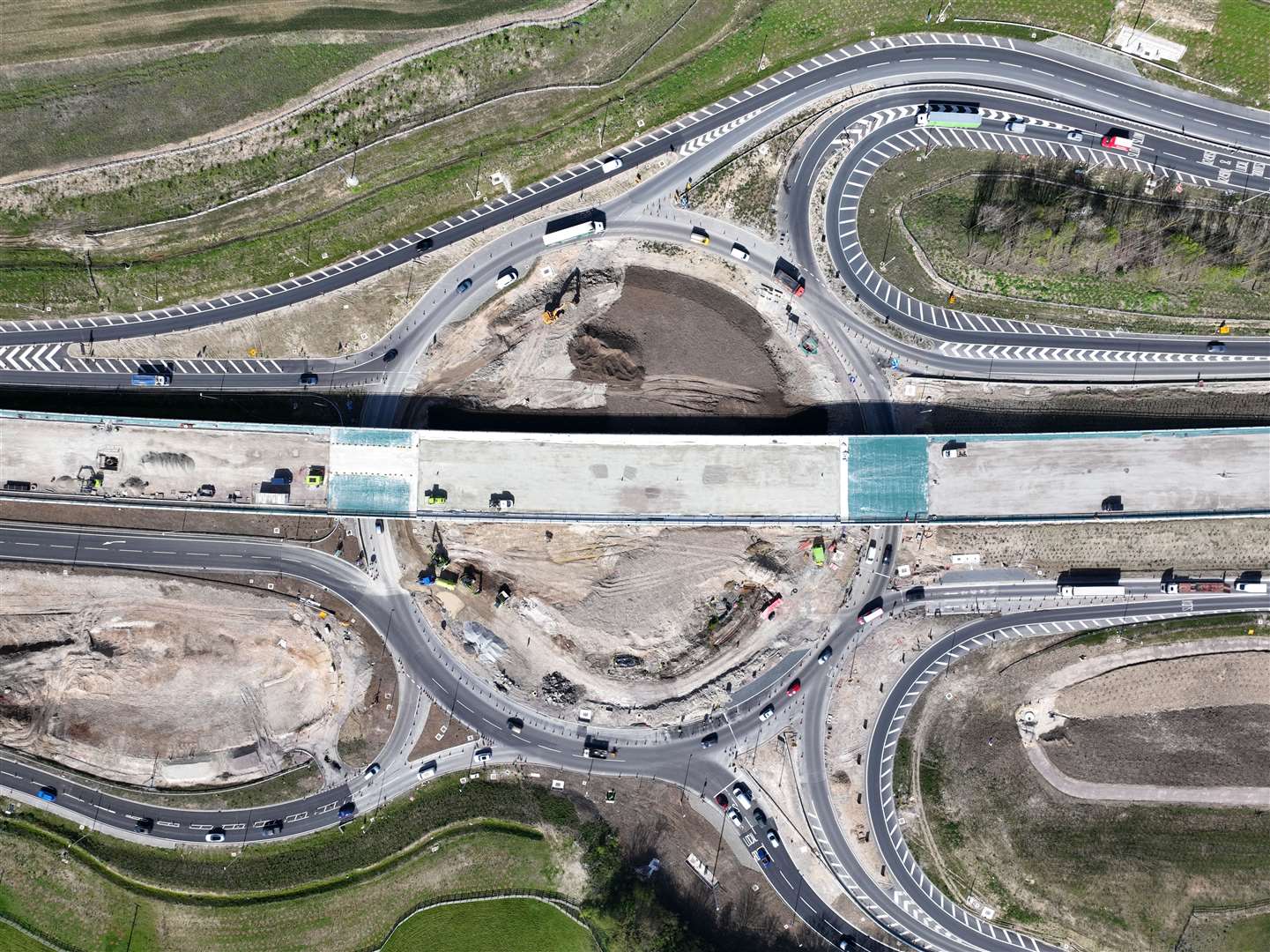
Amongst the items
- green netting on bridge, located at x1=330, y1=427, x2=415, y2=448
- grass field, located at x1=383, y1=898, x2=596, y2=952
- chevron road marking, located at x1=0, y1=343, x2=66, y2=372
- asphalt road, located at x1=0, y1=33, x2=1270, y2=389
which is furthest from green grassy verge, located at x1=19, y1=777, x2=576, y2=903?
chevron road marking, located at x1=0, y1=343, x2=66, y2=372

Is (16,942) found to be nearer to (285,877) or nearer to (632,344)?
(285,877)

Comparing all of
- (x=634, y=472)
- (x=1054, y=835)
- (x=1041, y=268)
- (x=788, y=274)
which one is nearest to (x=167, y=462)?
(x=634, y=472)

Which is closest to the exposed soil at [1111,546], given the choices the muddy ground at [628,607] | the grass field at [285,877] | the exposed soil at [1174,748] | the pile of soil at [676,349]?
the muddy ground at [628,607]

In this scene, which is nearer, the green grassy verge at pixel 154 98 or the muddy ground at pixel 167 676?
the green grassy verge at pixel 154 98

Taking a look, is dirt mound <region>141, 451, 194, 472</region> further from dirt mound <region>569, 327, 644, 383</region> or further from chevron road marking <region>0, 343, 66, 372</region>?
dirt mound <region>569, 327, 644, 383</region>

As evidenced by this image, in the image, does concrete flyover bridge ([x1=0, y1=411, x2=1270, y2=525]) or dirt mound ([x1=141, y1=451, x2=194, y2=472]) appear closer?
concrete flyover bridge ([x1=0, y1=411, x2=1270, y2=525])

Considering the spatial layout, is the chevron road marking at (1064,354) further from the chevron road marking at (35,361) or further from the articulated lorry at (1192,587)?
the chevron road marking at (35,361)
